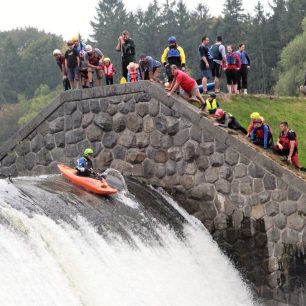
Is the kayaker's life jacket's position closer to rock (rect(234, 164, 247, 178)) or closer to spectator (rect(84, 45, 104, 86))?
rock (rect(234, 164, 247, 178))

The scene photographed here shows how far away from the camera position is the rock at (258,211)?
15.7 meters

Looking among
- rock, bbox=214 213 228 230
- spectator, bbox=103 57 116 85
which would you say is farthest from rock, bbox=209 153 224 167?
spectator, bbox=103 57 116 85

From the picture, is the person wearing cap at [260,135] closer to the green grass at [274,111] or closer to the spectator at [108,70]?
the green grass at [274,111]

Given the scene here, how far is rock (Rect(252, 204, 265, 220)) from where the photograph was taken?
15.7 m

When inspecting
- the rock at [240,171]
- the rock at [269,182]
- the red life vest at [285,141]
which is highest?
the red life vest at [285,141]

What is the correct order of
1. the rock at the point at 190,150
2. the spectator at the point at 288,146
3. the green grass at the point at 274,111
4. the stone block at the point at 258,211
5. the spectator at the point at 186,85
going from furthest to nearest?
the green grass at the point at 274,111 → the spectator at the point at 186,85 → the rock at the point at 190,150 → the spectator at the point at 288,146 → the stone block at the point at 258,211

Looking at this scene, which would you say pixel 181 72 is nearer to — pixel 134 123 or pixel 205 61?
pixel 134 123

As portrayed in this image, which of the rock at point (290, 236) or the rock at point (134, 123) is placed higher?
the rock at point (134, 123)

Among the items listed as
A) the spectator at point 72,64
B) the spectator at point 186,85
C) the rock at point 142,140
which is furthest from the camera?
the spectator at point 72,64

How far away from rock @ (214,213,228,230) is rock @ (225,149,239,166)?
1.13 meters

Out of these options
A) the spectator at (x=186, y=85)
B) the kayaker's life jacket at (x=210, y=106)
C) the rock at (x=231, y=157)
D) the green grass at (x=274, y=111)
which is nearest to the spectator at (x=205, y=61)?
the green grass at (x=274, y=111)

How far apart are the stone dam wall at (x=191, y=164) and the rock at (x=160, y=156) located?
22mm

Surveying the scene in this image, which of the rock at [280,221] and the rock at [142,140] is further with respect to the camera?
the rock at [142,140]

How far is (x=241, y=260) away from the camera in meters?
16.0
